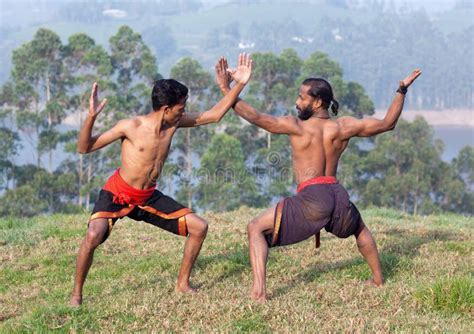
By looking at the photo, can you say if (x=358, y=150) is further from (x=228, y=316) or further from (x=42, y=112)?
(x=228, y=316)

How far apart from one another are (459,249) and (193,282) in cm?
343

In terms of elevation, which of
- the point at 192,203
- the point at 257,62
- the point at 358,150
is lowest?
the point at 192,203

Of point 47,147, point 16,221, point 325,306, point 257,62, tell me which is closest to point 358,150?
point 257,62

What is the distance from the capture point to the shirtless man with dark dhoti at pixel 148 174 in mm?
6484

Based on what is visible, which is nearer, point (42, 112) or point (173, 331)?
point (173, 331)

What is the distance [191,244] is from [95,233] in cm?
95

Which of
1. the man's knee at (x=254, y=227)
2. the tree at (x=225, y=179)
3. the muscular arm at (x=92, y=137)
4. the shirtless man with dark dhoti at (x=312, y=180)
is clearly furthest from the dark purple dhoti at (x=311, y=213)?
the tree at (x=225, y=179)

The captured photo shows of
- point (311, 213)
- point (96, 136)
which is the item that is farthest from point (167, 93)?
point (311, 213)

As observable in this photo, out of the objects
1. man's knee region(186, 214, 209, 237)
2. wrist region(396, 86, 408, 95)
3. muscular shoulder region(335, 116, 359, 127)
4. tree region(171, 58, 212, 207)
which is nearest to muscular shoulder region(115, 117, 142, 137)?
man's knee region(186, 214, 209, 237)

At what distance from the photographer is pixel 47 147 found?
4444 cm

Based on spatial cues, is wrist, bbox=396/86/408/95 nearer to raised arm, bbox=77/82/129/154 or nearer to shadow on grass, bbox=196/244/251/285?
shadow on grass, bbox=196/244/251/285

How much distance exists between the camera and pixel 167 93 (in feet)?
21.7

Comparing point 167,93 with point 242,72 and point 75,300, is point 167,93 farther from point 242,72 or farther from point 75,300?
point 75,300

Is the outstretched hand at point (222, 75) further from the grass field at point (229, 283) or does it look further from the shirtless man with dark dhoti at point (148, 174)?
the grass field at point (229, 283)
